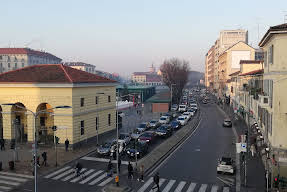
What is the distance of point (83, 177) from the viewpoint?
84.0 ft

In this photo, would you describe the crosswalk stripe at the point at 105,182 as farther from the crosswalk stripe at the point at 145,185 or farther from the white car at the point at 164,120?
the white car at the point at 164,120

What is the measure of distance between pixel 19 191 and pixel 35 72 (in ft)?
74.0

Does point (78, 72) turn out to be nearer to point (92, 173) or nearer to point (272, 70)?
point (92, 173)

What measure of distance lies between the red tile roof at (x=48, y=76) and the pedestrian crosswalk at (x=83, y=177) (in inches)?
512

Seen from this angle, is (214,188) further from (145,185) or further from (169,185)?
(145,185)

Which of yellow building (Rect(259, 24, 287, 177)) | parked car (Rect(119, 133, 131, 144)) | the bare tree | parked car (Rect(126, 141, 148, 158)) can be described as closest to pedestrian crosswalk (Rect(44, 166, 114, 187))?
parked car (Rect(126, 141, 148, 158))

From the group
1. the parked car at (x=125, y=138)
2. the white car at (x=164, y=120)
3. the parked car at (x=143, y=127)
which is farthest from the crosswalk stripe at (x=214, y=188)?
the white car at (x=164, y=120)

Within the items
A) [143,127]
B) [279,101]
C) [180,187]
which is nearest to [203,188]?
[180,187]

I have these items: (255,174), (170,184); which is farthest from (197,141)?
(170,184)

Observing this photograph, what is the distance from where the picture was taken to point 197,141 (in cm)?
4166

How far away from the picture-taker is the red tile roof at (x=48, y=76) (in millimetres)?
37544

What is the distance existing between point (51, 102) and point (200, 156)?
20607 millimetres

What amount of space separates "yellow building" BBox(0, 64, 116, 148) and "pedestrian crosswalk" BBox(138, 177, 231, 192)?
638 inches

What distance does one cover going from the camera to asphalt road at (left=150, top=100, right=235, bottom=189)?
1036 inches
